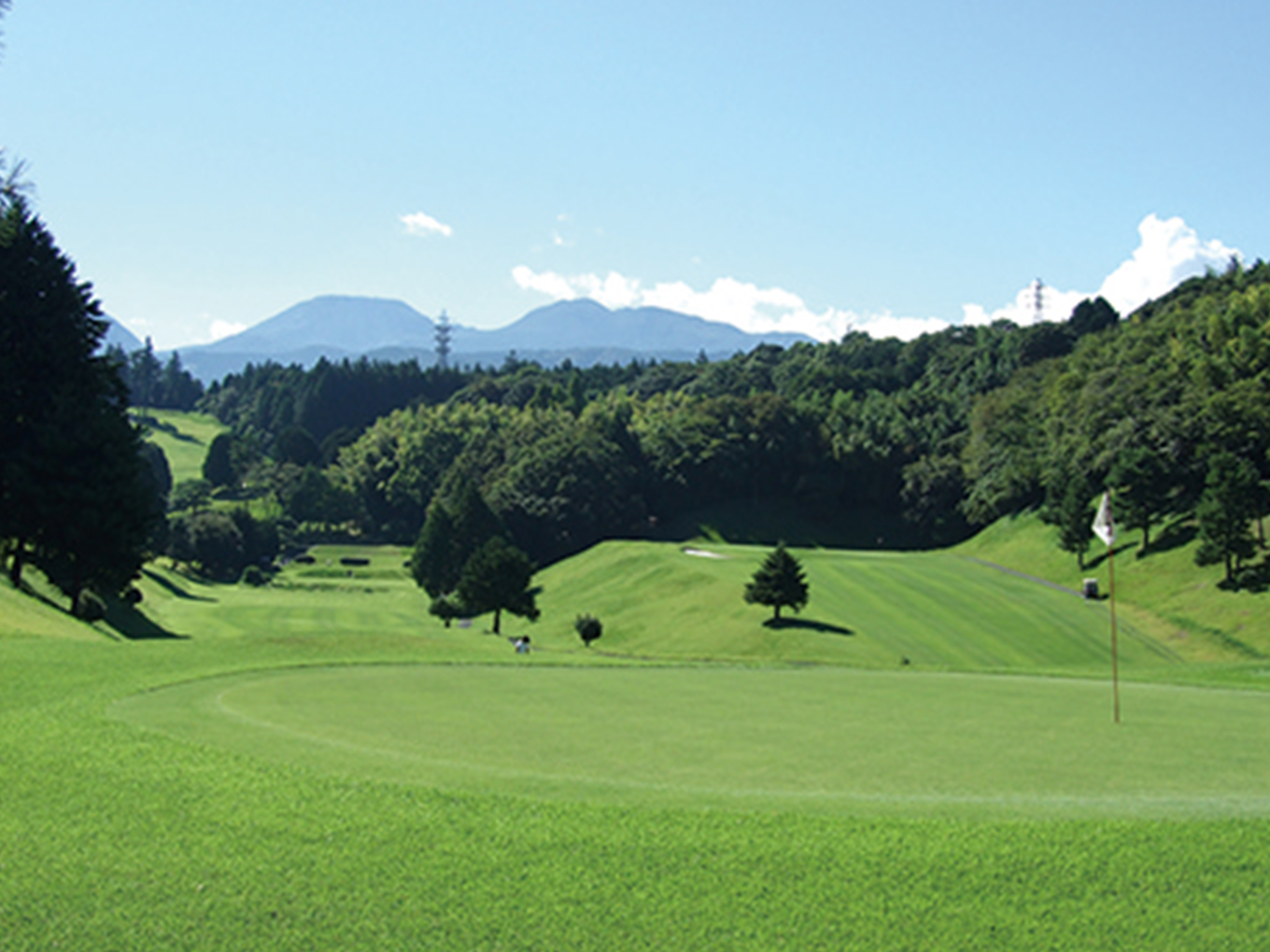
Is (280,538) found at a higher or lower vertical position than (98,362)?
lower

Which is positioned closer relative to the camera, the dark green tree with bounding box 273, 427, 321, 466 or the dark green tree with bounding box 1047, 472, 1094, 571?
the dark green tree with bounding box 1047, 472, 1094, 571

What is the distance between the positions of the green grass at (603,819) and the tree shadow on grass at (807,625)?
33.9 metres

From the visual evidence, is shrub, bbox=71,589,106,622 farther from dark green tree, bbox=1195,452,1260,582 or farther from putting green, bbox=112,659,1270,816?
dark green tree, bbox=1195,452,1260,582

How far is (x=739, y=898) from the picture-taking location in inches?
326

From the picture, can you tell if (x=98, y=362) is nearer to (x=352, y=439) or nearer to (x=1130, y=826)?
(x=1130, y=826)

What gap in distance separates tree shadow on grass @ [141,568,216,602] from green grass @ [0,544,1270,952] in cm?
7097

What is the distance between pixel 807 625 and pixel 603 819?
47562mm

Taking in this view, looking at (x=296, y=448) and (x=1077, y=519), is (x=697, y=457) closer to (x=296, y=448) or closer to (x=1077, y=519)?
(x=1077, y=519)

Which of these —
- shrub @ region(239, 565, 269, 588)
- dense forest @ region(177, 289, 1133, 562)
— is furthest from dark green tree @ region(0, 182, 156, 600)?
shrub @ region(239, 565, 269, 588)

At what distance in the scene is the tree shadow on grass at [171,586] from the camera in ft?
286

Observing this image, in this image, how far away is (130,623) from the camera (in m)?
47.3

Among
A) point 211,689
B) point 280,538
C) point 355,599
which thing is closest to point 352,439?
point 280,538

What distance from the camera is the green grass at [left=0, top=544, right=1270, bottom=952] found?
7980 millimetres

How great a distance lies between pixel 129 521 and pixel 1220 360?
247 feet
